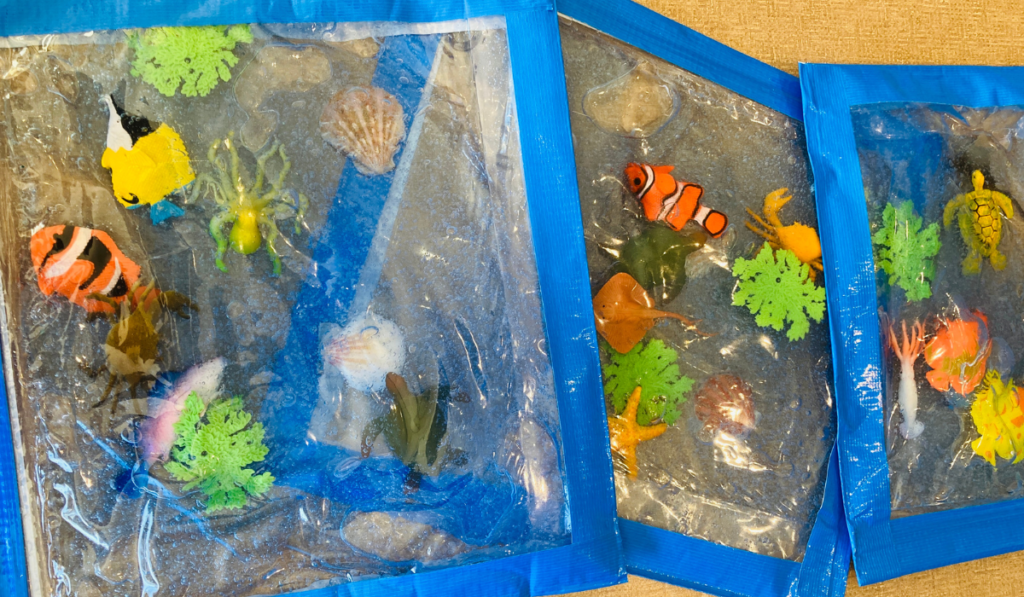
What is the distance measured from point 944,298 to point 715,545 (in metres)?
0.46

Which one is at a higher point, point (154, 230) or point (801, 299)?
point (154, 230)

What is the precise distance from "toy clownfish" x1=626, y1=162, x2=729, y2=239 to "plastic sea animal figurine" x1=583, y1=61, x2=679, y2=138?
6cm

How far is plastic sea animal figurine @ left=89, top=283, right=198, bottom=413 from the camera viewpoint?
2.32 feet

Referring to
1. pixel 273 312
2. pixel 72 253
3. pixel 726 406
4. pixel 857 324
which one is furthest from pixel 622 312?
pixel 72 253

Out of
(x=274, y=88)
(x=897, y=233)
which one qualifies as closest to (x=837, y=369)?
(x=897, y=233)

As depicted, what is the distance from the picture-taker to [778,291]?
2.71 ft

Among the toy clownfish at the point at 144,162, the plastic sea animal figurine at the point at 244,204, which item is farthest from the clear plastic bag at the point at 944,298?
the toy clownfish at the point at 144,162

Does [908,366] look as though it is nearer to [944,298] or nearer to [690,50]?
[944,298]

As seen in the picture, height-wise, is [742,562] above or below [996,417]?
below

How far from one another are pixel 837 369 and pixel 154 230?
87 cm

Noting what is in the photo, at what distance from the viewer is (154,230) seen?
28.3 inches

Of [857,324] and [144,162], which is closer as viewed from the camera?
[144,162]

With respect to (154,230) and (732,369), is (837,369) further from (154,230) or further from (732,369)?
(154,230)

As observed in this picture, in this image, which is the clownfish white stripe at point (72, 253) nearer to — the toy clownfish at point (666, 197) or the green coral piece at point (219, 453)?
the green coral piece at point (219, 453)
